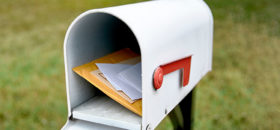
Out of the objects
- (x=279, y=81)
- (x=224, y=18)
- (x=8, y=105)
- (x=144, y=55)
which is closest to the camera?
(x=144, y=55)

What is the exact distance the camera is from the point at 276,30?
4.52 m

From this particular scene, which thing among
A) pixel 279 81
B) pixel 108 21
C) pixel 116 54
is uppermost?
pixel 108 21

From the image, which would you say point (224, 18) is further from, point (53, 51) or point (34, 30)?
point (34, 30)

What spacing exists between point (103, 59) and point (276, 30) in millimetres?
3856

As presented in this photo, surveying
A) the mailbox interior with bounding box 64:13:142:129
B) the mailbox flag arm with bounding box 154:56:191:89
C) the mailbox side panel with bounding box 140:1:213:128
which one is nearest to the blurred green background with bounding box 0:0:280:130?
the mailbox side panel with bounding box 140:1:213:128

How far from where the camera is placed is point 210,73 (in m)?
3.75

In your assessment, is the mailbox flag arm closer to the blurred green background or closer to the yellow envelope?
the yellow envelope

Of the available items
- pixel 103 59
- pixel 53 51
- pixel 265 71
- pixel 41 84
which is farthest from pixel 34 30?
pixel 103 59

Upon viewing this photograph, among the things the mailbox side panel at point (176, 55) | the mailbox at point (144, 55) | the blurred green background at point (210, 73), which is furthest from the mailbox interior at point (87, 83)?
the blurred green background at point (210, 73)

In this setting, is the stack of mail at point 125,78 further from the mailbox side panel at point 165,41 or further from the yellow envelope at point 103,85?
the mailbox side panel at point 165,41

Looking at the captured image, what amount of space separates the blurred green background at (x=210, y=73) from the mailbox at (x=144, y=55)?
1.51 metres

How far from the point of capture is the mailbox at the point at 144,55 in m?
1.10

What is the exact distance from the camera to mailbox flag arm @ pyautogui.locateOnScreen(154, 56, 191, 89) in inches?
44.9

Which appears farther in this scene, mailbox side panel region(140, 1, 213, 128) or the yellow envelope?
the yellow envelope
